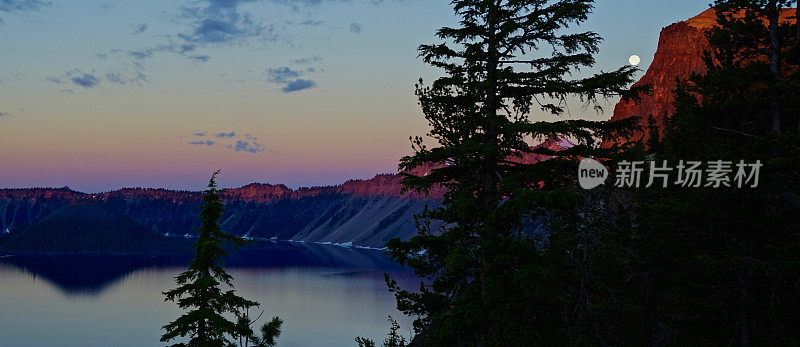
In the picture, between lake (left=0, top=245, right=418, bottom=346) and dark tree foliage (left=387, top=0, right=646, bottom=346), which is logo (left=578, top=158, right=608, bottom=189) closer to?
→ dark tree foliage (left=387, top=0, right=646, bottom=346)

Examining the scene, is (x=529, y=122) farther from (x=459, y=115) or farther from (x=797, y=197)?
(x=797, y=197)

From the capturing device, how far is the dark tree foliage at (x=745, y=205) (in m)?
16.7

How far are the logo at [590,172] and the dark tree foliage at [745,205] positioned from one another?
4892 millimetres

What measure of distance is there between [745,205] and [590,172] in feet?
29.4

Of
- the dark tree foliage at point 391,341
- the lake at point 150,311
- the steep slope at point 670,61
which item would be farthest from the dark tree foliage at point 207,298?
the steep slope at point 670,61

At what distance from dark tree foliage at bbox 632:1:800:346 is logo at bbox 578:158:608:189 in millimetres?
4892

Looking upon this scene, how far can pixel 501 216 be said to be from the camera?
1226 cm

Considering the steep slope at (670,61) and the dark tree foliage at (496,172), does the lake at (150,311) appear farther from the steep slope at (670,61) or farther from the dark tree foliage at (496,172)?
the dark tree foliage at (496,172)

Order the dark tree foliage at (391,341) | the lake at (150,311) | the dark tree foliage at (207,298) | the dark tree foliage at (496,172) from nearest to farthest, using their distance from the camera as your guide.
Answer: the dark tree foliage at (496,172) < the dark tree foliage at (391,341) < the dark tree foliage at (207,298) < the lake at (150,311)

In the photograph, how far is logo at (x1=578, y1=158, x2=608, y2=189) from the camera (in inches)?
548

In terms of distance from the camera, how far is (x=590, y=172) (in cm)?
1434

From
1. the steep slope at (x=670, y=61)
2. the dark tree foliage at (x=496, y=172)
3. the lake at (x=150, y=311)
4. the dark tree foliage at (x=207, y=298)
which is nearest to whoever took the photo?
the dark tree foliage at (x=496, y=172)

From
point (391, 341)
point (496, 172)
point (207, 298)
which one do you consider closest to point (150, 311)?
point (207, 298)

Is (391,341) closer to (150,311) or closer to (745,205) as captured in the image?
(745,205)
